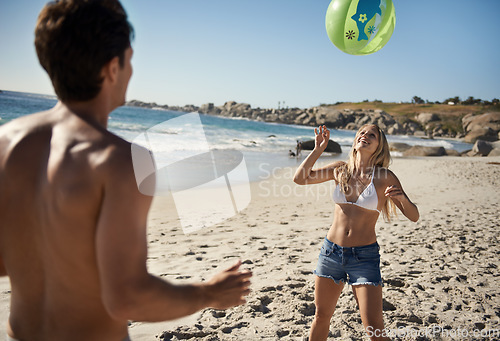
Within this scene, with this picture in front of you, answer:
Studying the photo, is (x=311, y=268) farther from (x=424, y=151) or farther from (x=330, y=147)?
(x=424, y=151)

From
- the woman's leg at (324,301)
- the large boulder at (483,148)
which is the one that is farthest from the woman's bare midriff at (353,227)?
the large boulder at (483,148)

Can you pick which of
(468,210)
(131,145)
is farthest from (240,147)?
(131,145)

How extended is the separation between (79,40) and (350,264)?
237 centimetres

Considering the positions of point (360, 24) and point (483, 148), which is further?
point (483, 148)

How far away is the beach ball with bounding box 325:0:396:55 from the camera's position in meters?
3.89

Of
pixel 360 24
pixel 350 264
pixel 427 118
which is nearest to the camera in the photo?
pixel 350 264

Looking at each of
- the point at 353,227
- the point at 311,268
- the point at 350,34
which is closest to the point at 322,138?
the point at 353,227

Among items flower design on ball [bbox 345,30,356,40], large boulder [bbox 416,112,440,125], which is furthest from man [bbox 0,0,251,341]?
large boulder [bbox 416,112,440,125]

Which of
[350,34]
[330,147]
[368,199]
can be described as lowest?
[330,147]

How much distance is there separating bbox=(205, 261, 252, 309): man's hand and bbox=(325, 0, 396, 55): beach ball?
3.51 metres

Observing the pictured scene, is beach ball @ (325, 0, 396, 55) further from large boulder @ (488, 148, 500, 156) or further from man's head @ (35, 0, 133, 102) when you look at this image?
large boulder @ (488, 148, 500, 156)

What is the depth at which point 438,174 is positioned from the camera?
1470 cm

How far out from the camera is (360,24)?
3.91 m

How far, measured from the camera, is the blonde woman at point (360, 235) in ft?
8.49
